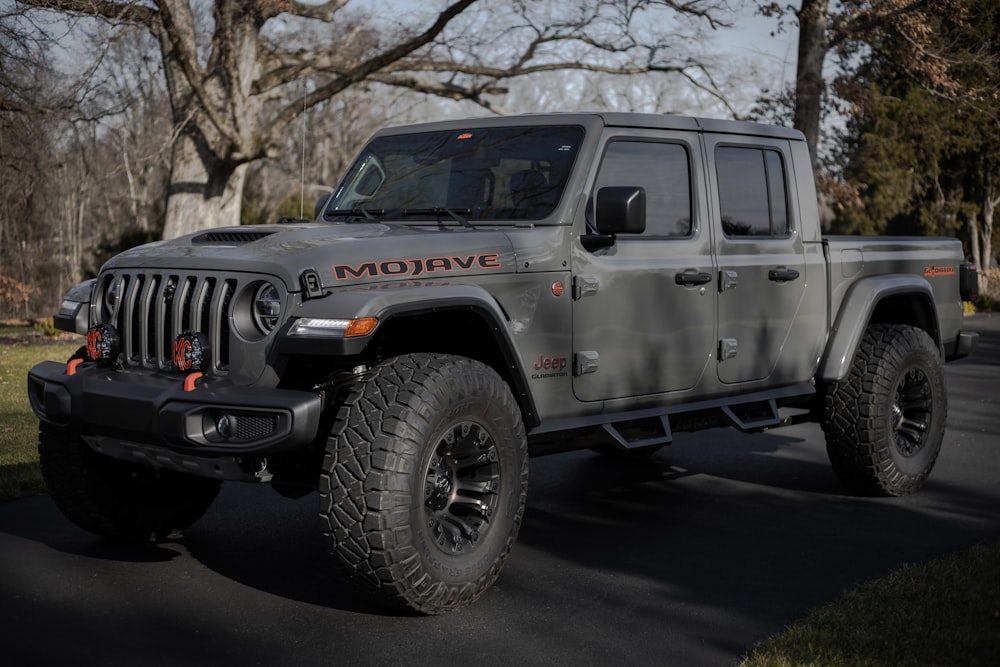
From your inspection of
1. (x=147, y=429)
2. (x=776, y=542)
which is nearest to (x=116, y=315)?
(x=147, y=429)

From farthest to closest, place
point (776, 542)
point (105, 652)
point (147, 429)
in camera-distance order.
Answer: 1. point (776, 542)
2. point (147, 429)
3. point (105, 652)

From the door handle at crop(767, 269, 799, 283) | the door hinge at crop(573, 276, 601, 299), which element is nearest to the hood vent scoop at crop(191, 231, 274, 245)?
the door hinge at crop(573, 276, 601, 299)

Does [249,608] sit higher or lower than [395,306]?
lower

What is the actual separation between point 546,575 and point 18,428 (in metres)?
5.09

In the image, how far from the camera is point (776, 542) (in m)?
5.65

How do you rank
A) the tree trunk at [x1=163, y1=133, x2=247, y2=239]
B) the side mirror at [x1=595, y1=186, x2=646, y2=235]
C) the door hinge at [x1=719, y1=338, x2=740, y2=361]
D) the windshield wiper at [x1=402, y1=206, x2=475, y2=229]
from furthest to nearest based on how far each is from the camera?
the tree trunk at [x1=163, y1=133, x2=247, y2=239], the door hinge at [x1=719, y1=338, x2=740, y2=361], the windshield wiper at [x1=402, y1=206, x2=475, y2=229], the side mirror at [x1=595, y1=186, x2=646, y2=235]

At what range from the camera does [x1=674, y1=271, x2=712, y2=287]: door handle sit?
219 inches

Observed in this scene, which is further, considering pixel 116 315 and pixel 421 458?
pixel 116 315

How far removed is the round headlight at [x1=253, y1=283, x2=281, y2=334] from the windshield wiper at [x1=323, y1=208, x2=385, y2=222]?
1.25 meters

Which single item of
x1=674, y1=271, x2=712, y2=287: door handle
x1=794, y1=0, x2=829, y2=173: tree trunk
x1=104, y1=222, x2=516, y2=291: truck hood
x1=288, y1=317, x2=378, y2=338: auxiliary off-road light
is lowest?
x1=288, y1=317, x2=378, y2=338: auxiliary off-road light

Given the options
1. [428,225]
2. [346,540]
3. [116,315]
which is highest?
[428,225]

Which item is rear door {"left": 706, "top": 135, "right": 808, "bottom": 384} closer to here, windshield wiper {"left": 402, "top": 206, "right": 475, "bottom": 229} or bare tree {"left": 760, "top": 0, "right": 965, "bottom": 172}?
windshield wiper {"left": 402, "top": 206, "right": 475, "bottom": 229}

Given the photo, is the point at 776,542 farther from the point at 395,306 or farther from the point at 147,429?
the point at 147,429

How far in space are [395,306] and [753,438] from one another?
5248mm
